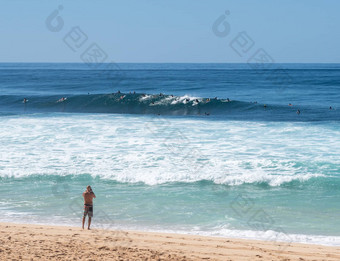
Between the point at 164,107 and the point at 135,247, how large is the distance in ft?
97.6

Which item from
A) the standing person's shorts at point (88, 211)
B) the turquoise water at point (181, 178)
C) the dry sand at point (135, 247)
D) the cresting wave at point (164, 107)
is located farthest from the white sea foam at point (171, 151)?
the cresting wave at point (164, 107)

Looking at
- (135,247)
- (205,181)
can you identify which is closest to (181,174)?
(205,181)

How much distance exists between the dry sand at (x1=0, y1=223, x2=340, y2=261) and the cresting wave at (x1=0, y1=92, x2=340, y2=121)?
2264 centimetres

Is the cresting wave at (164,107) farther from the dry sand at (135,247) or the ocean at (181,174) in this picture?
the dry sand at (135,247)

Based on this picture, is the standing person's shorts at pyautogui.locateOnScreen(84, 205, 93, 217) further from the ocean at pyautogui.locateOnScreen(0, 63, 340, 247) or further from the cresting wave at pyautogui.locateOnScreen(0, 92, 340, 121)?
the cresting wave at pyautogui.locateOnScreen(0, 92, 340, 121)

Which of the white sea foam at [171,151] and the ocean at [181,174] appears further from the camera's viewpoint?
the white sea foam at [171,151]

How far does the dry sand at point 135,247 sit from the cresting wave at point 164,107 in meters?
22.6

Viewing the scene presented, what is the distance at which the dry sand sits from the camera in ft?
29.9

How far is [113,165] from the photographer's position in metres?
17.9

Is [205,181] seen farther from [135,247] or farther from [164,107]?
[164,107]

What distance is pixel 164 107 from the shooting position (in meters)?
39.1

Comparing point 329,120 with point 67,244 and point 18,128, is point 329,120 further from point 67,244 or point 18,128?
point 67,244

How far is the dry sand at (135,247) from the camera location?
910 cm

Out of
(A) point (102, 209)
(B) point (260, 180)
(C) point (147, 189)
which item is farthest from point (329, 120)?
(A) point (102, 209)
